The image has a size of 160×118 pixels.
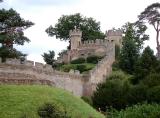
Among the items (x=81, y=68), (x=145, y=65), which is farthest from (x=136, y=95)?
(x=81, y=68)

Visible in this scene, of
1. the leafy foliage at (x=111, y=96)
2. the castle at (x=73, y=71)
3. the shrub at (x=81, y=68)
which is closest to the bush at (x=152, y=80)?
the leafy foliage at (x=111, y=96)

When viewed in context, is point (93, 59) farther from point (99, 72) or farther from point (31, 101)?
point (31, 101)

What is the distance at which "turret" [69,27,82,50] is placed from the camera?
78.8 meters

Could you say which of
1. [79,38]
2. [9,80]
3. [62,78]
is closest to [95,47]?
[79,38]

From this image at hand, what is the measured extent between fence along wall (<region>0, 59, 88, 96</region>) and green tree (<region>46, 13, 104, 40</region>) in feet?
89.1

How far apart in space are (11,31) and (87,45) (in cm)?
4105

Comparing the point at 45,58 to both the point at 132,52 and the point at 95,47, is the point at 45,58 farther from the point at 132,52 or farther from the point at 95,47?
the point at 132,52

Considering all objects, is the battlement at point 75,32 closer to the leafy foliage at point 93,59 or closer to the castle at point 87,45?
the castle at point 87,45

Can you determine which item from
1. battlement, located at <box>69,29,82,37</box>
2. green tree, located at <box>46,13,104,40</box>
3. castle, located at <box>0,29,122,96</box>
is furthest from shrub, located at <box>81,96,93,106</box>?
green tree, located at <box>46,13,104,40</box>

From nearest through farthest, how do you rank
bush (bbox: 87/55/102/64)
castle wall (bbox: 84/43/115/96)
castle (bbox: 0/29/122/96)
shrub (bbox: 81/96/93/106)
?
castle (bbox: 0/29/122/96) < shrub (bbox: 81/96/93/106) < castle wall (bbox: 84/43/115/96) < bush (bbox: 87/55/102/64)

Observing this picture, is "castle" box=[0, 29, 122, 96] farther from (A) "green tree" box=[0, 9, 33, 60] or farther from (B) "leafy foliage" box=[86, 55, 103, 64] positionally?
(A) "green tree" box=[0, 9, 33, 60]

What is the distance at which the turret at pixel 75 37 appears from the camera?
258 ft

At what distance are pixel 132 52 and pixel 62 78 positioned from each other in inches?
675

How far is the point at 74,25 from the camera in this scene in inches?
3452
